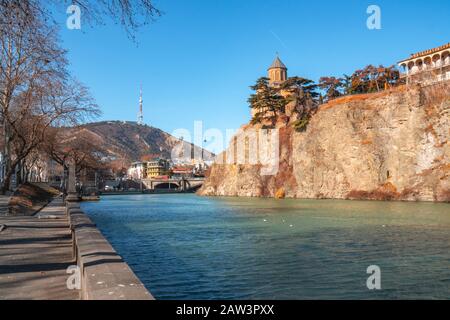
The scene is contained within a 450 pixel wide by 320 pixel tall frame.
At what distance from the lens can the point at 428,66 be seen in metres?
73.2

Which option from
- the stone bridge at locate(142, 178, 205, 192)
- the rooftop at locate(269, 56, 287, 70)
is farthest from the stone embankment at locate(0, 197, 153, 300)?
the stone bridge at locate(142, 178, 205, 192)

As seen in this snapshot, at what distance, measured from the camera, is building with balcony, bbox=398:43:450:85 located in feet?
212

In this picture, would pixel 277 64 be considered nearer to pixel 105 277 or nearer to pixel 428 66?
pixel 428 66

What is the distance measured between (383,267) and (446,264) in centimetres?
229

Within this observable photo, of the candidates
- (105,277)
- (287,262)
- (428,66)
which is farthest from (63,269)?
(428,66)

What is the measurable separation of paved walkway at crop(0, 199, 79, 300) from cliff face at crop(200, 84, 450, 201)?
5496 cm

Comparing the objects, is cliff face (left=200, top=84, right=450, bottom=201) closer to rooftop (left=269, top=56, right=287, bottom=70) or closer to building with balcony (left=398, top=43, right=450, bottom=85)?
building with balcony (left=398, top=43, right=450, bottom=85)

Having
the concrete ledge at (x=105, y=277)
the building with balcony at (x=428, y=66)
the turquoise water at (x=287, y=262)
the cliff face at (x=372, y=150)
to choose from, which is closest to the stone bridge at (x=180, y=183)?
the cliff face at (x=372, y=150)

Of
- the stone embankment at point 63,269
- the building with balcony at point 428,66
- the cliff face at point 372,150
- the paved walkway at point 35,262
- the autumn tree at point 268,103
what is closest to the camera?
the stone embankment at point 63,269

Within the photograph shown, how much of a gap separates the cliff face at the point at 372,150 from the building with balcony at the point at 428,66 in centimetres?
388

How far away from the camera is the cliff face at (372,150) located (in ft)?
195

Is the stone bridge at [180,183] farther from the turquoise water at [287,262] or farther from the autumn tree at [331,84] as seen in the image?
the turquoise water at [287,262]

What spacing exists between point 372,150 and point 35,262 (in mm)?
64536
